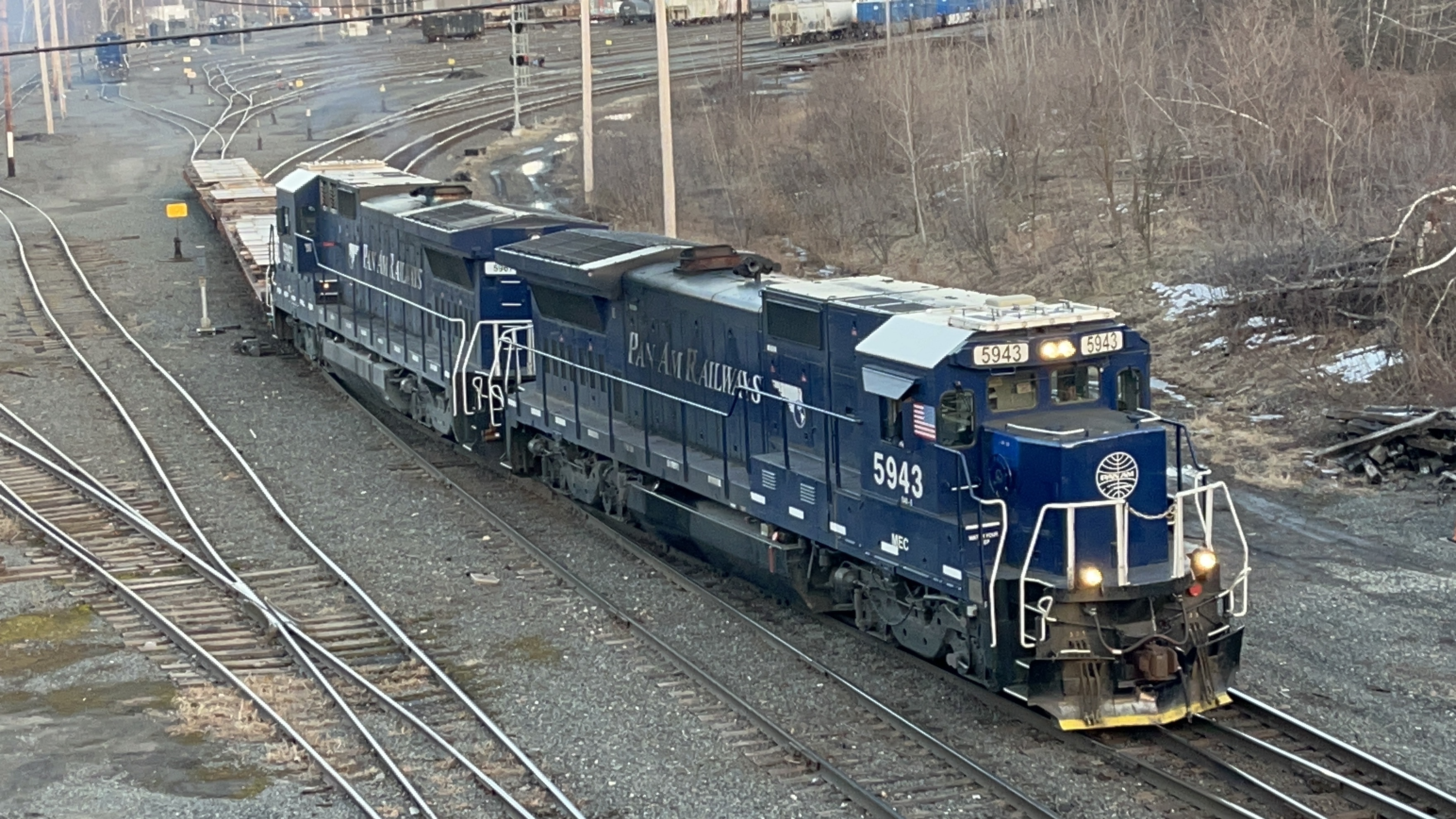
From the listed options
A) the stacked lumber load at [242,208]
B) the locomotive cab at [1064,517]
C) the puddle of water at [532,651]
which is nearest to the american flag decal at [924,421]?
the locomotive cab at [1064,517]

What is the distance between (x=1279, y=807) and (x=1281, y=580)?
214 inches

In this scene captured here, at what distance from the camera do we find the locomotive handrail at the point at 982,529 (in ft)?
35.5

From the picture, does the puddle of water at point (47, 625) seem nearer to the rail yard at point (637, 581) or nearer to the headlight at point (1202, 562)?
the rail yard at point (637, 581)

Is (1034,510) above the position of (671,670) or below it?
above

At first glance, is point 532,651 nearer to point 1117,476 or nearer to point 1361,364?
point 1117,476

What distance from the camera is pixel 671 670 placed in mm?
12914

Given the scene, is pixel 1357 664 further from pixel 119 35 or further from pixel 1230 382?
pixel 119 35

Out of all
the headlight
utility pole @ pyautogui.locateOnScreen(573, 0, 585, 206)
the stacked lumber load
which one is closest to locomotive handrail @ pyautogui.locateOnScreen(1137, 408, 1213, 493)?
the headlight

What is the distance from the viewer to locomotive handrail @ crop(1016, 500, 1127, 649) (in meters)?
10.6

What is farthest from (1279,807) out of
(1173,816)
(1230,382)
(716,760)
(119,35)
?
(119,35)

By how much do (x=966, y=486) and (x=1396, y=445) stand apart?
9.41 meters

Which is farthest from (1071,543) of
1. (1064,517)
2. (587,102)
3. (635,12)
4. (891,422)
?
(635,12)

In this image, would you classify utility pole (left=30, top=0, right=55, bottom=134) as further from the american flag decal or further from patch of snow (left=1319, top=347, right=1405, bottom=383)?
the american flag decal

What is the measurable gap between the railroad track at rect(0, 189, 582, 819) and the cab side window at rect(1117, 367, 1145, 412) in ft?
16.4
